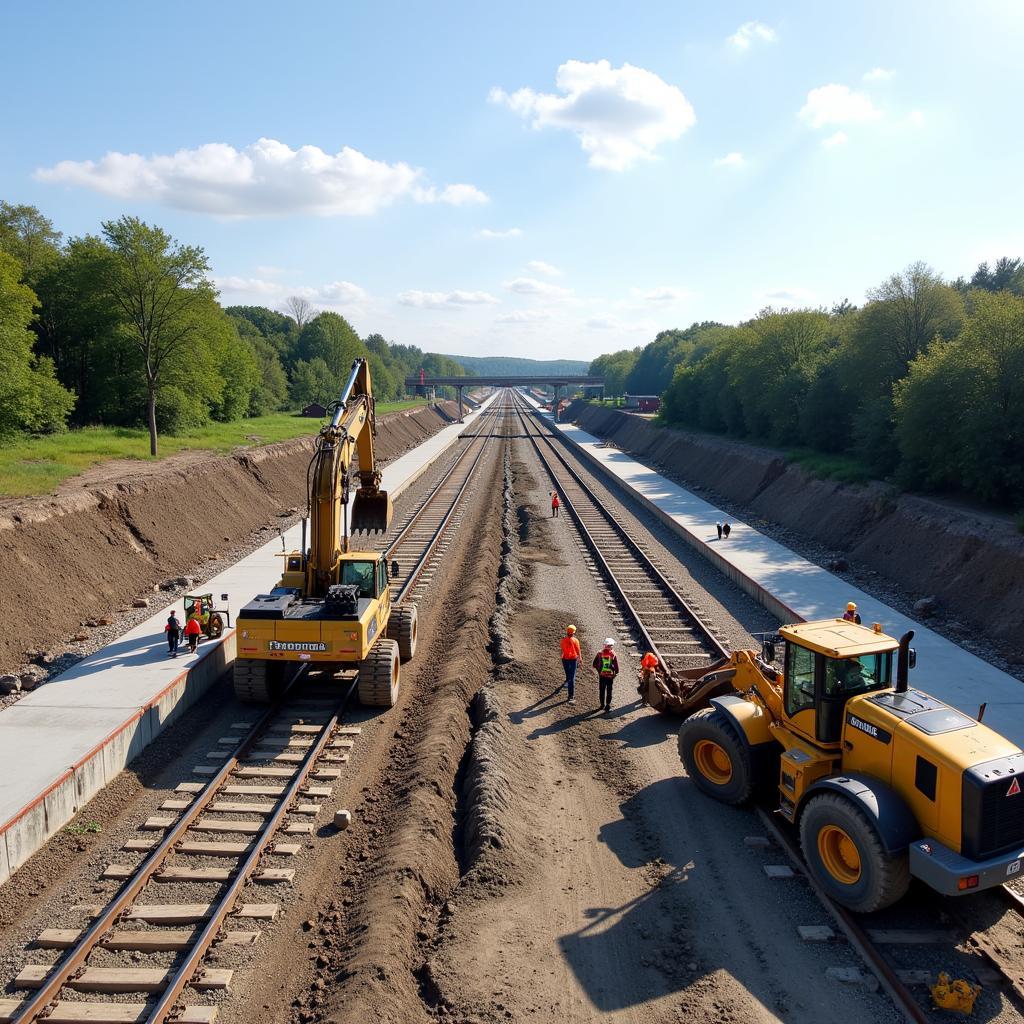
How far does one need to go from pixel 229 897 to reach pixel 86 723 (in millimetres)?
5033

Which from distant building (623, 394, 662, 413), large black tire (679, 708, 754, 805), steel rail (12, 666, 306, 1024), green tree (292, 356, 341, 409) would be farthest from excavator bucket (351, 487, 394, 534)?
distant building (623, 394, 662, 413)

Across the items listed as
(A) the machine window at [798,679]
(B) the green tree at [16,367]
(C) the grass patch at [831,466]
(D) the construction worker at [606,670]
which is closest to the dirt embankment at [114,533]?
(B) the green tree at [16,367]

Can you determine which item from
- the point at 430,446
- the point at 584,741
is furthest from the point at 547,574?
the point at 430,446

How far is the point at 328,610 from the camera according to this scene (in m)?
13.6

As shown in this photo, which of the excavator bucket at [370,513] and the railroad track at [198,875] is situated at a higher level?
the excavator bucket at [370,513]

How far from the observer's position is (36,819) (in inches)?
380

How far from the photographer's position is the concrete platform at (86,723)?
9781 mm

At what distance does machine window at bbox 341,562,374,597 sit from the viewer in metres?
14.6

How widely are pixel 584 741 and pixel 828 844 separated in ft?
15.7

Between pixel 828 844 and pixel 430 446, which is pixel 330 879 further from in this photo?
pixel 430 446

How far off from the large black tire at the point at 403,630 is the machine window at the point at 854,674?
29.8 feet

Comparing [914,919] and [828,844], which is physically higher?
[828,844]

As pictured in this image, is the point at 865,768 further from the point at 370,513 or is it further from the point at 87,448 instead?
the point at 87,448

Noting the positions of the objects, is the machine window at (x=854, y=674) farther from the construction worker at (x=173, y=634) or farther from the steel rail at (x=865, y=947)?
the construction worker at (x=173, y=634)
